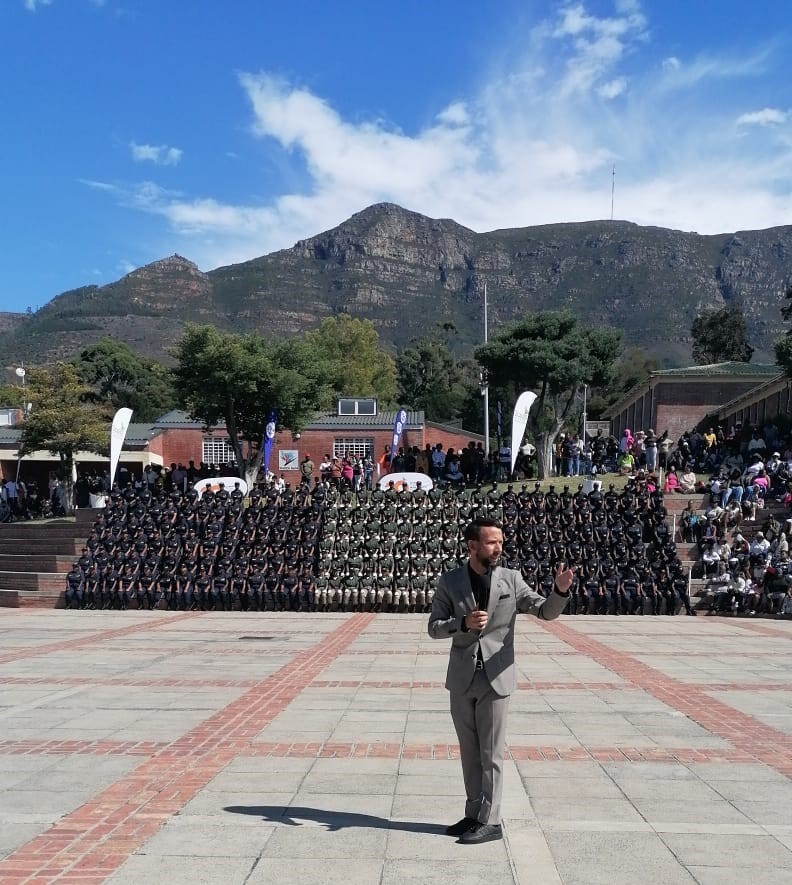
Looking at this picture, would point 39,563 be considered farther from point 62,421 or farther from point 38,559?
point 62,421

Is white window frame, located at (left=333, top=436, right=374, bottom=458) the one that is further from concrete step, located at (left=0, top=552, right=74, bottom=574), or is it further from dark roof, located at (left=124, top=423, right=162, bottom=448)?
concrete step, located at (left=0, top=552, right=74, bottom=574)

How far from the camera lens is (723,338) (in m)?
71.8

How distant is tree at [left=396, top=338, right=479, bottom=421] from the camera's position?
230 ft

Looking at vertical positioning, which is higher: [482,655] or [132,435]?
[132,435]

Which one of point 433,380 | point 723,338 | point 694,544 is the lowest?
point 694,544

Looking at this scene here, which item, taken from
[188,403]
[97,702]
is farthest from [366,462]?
[97,702]

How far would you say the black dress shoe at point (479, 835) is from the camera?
4227 mm

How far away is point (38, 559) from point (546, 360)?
2055 cm

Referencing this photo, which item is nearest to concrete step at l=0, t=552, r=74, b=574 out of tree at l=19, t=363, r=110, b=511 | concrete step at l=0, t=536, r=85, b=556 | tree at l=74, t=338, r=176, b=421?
concrete step at l=0, t=536, r=85, b=556

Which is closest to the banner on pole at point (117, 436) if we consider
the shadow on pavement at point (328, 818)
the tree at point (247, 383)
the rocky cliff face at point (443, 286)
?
the tree at point (247, 383)

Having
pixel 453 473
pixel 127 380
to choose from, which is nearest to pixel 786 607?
pixel 453 473

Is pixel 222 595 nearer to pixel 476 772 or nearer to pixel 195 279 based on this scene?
pixel 476 772

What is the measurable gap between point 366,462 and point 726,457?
11620 millimetres

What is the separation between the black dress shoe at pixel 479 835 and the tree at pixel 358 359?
56.4 meters
